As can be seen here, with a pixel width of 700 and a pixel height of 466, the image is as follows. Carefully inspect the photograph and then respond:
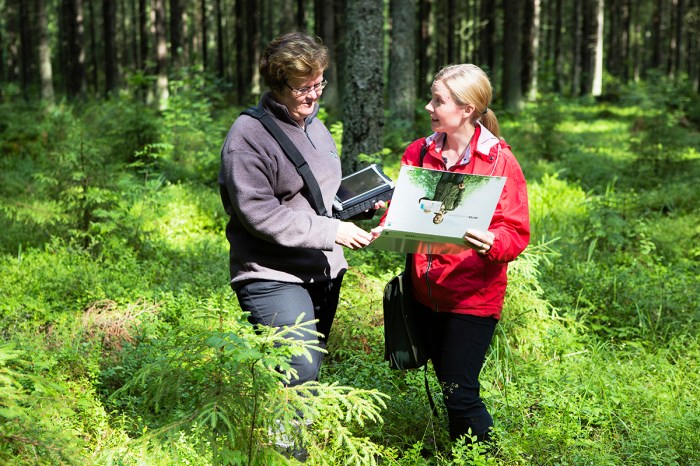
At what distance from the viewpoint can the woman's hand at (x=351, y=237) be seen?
3.29 metres

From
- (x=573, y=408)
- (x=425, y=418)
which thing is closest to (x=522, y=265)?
(x=573, y=408)

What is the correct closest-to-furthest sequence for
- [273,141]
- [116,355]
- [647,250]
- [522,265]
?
[273,141] < [116,355] < [522,265] < [647,250]

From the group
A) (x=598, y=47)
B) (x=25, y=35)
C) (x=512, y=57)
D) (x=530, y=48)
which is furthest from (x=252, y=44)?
(x=25, y=35)

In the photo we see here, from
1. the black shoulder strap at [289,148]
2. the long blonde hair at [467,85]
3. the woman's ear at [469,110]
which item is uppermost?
the long blonde hair at [467,85]

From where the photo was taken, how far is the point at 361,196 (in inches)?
140

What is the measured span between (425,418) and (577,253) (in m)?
4.01

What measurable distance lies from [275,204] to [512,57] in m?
19.4

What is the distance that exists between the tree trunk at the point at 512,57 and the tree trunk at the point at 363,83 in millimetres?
14409

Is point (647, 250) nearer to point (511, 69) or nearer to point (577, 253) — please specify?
point (577, 253)

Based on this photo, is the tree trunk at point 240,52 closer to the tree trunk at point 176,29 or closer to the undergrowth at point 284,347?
the tree trunk at point 176,29

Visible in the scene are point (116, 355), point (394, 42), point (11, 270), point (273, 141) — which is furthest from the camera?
point (394, 42)

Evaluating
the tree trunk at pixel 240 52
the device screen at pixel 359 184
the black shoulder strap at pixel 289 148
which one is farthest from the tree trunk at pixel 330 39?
the black shoulder strap at pixel 289 148

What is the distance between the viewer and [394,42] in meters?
14.6

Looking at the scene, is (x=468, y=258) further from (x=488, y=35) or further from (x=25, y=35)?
(x=25, y=35)
